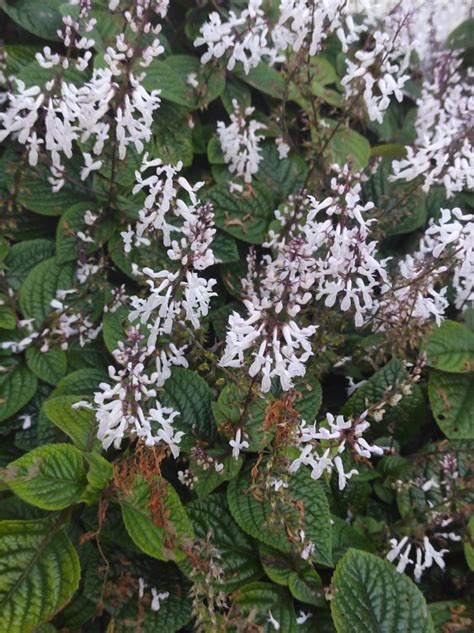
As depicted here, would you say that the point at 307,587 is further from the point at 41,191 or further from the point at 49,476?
the point at 41,191

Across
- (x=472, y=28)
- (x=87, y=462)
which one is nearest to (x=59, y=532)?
(x=87, y=462)

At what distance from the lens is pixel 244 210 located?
176 cm

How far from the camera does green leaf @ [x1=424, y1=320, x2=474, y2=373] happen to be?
1.63 m

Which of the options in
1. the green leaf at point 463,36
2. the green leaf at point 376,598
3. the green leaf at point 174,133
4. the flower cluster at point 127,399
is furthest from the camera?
the green leaf at point 463,36

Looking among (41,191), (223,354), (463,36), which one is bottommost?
(223,354)

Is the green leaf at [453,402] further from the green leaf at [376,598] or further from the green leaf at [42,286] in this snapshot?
the green leaf at [42,286]

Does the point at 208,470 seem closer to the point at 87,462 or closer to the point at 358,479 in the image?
the point at 87,462

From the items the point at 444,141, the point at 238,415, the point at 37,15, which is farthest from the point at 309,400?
the point at 37,15

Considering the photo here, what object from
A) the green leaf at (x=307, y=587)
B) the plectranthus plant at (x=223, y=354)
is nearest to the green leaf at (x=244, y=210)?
the plectranthus plant at (x=223, y=354)

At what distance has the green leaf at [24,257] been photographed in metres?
1.67

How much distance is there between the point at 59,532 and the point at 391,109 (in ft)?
5.92

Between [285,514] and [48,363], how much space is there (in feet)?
2.10

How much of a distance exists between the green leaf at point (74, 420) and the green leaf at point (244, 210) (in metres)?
0.62

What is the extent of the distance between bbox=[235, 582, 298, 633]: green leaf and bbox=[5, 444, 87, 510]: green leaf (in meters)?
0.39
